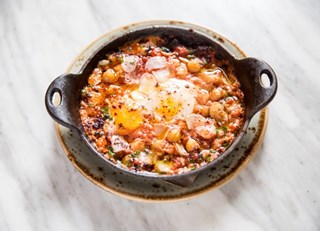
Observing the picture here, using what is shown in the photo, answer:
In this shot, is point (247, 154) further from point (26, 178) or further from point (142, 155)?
point (26, 178)

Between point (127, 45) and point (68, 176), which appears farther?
point (127, 45)

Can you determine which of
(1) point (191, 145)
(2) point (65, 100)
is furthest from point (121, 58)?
(1) point (191, 145)

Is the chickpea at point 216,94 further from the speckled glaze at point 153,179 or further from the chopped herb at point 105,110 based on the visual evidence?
the chopped herb at point 105,110

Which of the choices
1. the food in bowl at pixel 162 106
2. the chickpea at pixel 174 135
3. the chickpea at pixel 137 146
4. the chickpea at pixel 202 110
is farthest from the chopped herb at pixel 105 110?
the chickpea at pixel 202 110

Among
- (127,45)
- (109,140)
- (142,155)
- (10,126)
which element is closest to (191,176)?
(142,155)

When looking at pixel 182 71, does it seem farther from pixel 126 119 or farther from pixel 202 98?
pixel 126 119

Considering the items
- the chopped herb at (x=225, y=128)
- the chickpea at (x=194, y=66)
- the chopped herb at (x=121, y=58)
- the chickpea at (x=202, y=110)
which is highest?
the chickpea at (x=194, y=66)
